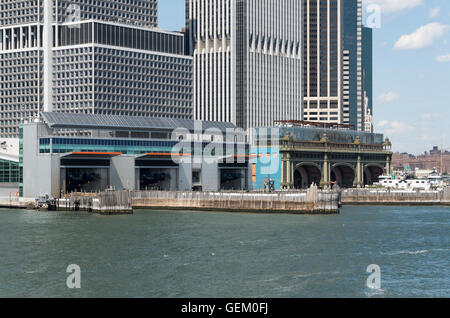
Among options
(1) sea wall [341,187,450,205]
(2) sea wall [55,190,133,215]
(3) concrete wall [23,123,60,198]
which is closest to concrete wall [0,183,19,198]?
(3) concrete wall [23,123,60,198]

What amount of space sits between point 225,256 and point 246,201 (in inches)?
2711

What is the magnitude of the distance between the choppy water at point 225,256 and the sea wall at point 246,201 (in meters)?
10.1

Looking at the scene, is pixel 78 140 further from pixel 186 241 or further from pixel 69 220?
pixel 186 241

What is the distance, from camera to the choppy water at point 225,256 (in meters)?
71.4

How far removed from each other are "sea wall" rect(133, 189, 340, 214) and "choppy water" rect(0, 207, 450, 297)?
396 inches

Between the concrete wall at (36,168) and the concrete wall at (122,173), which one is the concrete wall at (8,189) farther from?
the concrete wall at (122,173)

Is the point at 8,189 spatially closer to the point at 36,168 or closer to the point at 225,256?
the point at 36,168

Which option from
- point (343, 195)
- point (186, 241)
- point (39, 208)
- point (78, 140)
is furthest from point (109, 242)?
point (343, 195)

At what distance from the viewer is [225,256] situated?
89562 millimetres

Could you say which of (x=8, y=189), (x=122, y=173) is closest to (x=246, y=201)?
(x=122, y=173)

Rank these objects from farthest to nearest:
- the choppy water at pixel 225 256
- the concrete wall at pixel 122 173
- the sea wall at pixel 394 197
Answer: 1. the sea wall at pixel 394 197
2. the concrete wall at pixel 122 173
3. the choppy water at pixel 225 256

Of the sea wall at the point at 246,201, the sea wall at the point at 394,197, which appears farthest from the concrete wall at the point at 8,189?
the sea wall at the point at 394,197

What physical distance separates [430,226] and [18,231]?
63780 millimetres

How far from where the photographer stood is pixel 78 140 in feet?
620
